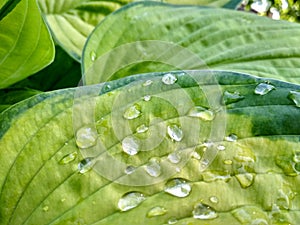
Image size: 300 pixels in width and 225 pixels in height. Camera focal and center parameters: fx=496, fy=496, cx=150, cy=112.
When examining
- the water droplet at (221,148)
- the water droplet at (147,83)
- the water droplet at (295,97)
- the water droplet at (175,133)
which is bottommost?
the water droplet at (221,148)

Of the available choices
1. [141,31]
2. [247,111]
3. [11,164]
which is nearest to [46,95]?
[11,164]

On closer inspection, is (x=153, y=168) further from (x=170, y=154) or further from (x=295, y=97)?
(x=295, y=97)

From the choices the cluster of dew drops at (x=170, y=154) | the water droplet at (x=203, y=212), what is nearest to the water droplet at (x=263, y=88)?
the cluster of dew drops at (x=170, y=154)

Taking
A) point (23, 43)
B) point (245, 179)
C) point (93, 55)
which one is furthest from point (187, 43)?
point (245, 179)

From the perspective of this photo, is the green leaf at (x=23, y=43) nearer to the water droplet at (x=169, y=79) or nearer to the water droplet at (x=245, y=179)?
the water droplet at (x=169, y=79)

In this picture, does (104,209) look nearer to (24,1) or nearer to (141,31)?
(24,1)

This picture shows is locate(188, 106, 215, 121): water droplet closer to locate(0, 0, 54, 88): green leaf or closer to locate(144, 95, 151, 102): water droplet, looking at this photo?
locate(144, 95, 151, 102): water droplet
